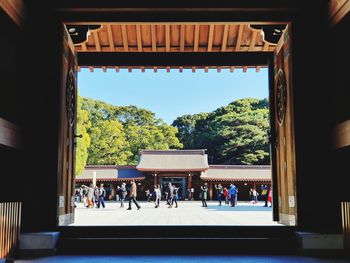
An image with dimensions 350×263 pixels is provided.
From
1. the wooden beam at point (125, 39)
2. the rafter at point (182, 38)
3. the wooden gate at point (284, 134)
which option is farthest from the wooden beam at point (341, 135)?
the wooden beam at point (125, 39)

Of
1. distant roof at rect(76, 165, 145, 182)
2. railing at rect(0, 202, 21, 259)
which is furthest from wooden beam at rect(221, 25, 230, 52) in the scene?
distant roof at rect(76, 165, 145, 182)

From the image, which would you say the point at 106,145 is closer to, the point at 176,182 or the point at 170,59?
the point at 176,182

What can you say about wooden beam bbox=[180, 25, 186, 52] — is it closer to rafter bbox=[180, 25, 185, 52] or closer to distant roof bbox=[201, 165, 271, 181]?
rafter bbox=[180, 25, 185, 52]

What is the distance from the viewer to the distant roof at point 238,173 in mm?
30516

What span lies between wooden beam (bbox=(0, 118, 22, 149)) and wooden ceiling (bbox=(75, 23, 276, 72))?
2.14 m

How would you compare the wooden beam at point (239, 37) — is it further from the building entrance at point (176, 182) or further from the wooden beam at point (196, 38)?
the building entrance at point (176, 182)

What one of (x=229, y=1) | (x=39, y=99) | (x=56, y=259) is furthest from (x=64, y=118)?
(x=229, y=1)

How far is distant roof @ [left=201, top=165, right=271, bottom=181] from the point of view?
3052cm

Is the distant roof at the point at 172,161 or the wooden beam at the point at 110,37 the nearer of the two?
the wooden beam at the point at 110,37

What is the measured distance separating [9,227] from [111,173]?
88.5 feet

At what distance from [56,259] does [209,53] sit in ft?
15.1

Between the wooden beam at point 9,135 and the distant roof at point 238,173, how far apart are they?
2537cm

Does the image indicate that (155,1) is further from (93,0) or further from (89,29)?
(89,29)

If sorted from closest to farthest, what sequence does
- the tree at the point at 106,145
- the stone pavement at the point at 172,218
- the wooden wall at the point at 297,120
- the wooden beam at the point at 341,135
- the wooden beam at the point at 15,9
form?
the wooden beam at the point at 15,9
the wooden beam at the point at 341,135
the wooden wall at the point at 297,120
the stone pavement at the point at 172,218
the tree at the point at 106,145
